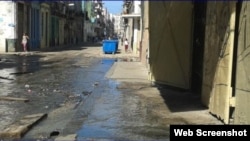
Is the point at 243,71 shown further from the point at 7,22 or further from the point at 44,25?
the point at 44,25

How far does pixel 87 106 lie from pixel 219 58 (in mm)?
3304

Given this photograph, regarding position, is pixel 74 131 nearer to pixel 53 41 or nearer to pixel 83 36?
pixel 53 41

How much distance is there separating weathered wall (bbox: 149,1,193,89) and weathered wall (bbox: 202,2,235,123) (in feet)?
9.08

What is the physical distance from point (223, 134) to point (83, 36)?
101 metres

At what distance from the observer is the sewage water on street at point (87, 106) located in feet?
27.5

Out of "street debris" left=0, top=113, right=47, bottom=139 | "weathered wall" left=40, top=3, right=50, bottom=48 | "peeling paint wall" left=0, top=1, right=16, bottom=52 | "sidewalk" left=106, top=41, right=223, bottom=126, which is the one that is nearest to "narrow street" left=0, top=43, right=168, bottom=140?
"street debris" left=0, top=113, right=47, bottom=139

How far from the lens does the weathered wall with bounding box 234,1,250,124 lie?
808 cm

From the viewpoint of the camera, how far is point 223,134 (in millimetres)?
5367

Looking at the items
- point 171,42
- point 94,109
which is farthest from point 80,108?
point 171,42

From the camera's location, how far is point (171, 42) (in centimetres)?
1478

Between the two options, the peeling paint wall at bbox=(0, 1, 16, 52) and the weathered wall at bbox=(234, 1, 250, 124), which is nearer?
the weathered wall at bbox=(234, 1, 250, 124)

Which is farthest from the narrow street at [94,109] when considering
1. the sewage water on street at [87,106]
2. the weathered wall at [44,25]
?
the weathered wall at [44,25]

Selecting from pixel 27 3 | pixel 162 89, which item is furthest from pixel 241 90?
pixel 27 3

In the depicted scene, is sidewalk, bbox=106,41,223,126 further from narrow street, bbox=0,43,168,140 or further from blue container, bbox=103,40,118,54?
blue container, bbox=103,40,118,54
